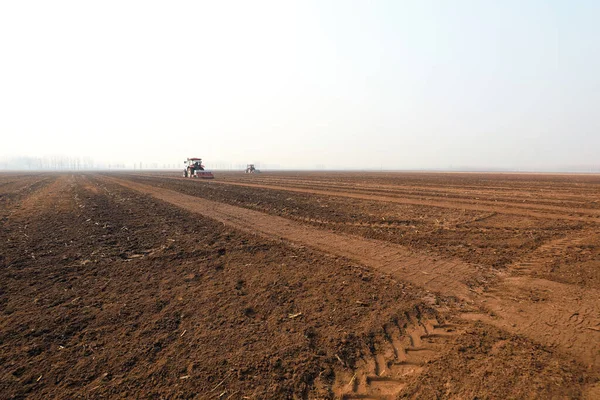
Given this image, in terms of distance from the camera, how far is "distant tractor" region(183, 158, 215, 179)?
165 ft

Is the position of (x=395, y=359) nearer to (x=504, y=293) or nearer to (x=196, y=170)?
(x=504, y=293)

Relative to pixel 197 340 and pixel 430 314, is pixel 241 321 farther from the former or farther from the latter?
pixel 430 314

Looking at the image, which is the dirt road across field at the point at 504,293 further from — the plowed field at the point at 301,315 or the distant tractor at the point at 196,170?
the distant tractor at the point at 196,170

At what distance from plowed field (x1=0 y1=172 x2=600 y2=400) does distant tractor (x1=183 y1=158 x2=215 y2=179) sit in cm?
4168

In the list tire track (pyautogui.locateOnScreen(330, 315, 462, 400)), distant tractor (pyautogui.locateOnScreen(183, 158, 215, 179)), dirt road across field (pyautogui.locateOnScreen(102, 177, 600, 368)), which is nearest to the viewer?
tire track (pyautogui.locateOnScreen(330, 315, 462, 400))

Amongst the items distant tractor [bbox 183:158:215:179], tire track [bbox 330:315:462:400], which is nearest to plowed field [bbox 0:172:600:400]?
tire track [bbox 330:315:462:400]

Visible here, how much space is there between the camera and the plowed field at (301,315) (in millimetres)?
3225

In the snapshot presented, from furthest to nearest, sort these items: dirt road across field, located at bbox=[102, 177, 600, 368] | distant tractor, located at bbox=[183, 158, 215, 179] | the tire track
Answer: distant tractor, located at bbox=[183, 158, 215, 179] < dirt road across field, located at bbox=[102, 177, 600, 368] < the tire track

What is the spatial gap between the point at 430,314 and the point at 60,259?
829 centimetres

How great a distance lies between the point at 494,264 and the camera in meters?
6.87

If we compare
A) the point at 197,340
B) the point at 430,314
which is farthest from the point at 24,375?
the point at 430,314

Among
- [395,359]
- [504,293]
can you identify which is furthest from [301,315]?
[504,293]

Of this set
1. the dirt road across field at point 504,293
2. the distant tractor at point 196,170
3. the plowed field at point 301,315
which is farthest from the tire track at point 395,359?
the distant tractor at point 196,170

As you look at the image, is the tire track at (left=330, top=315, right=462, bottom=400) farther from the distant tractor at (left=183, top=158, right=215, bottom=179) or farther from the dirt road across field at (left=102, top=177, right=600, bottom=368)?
the distant tractor at (left=183, top=158, right=215, bottom=179)
